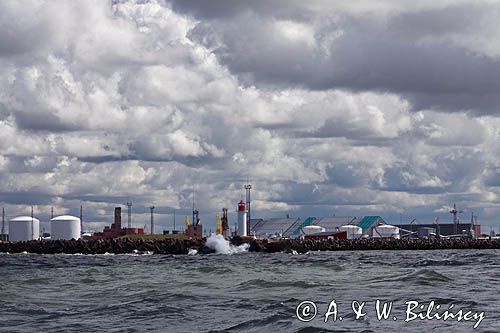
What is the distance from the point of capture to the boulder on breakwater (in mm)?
120875

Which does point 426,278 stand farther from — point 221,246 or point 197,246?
point 197,246

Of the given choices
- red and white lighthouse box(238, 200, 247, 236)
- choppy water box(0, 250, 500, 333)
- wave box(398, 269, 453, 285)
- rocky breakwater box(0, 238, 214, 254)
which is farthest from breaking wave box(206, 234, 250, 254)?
wave box(398, 269, 453, 285)

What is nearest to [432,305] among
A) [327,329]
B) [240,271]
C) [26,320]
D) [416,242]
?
[327,329]

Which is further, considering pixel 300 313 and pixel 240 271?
pixel 240 271

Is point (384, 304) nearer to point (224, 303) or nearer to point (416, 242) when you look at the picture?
point (224, 303)

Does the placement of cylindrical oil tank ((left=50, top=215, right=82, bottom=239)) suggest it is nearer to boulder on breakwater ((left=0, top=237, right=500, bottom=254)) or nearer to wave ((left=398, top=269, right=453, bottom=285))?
boulder on breakwater ((left=0, top=237, right=500, bottom=254))

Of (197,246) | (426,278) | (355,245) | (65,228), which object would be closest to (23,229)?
(65,228)

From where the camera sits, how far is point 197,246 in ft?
407

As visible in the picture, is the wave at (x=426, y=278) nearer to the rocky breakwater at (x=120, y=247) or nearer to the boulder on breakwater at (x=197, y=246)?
the boulder on breakwater at (x=197, y=246)

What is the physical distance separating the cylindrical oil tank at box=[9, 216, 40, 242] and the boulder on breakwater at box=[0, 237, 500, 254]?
31487 mm

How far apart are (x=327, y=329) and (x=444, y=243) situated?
12242 centimetres

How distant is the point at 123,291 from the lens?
4138 cm

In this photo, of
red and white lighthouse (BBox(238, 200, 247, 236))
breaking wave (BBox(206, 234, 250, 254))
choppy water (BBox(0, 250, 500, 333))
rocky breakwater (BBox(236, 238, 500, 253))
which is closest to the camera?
choppy water (BBox(0, 250, 500, 333))

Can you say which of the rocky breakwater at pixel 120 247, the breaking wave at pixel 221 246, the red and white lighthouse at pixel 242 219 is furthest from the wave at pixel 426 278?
the red and white lighthouse at pixel 242 219
